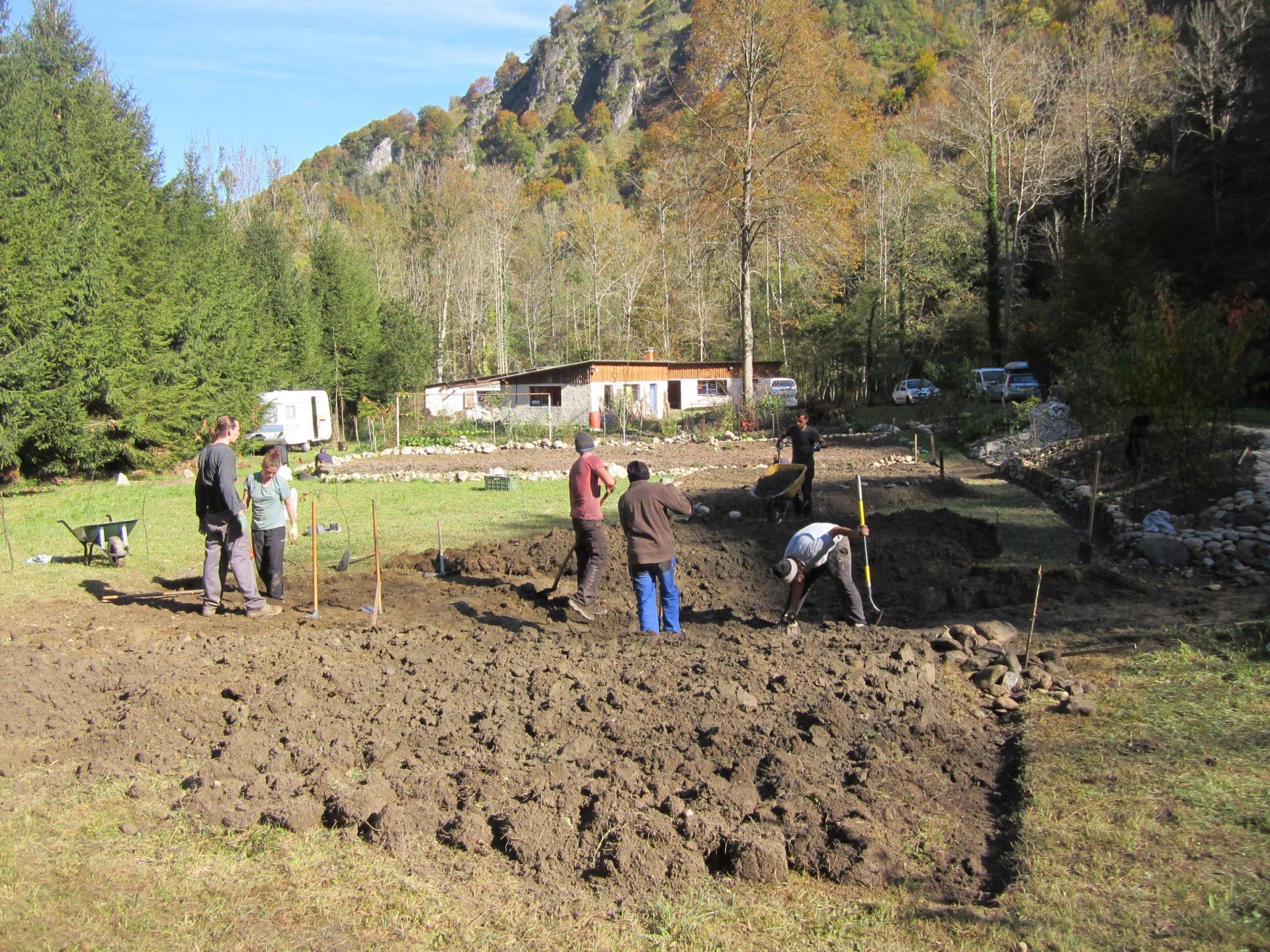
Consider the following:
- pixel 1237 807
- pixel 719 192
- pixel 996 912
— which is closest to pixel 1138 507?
pixel 1237 807

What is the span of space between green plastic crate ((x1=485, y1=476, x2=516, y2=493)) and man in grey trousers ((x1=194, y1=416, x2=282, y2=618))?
33.2ft

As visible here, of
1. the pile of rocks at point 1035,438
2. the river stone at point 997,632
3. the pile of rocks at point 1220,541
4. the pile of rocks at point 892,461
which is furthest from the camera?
the pile of rocks at point 892,461

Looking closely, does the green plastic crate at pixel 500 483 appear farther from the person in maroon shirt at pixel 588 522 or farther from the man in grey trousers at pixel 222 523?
the person in maroon shirt at pixel 588 522

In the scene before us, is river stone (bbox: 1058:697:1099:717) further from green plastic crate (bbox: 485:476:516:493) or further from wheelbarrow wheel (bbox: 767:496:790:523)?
green plastic crate (bbox: 485:476:516:493)

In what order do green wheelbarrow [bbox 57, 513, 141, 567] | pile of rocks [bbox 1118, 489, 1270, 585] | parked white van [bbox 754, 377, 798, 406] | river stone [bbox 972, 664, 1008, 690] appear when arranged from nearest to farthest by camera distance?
1. river stone [bbox 972, 664, 1008, 690]
2. pile of rocks [bbox 1118, 489, 1270, 585]
3. green wheelbarrow [bbox 57, 513, 141, 567]
4. parked white van [bbox 754, 377, 798, 406]

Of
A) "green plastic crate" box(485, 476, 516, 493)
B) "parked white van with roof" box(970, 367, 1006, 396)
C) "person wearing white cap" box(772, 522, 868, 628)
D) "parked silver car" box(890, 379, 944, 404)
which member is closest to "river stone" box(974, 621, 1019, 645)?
"person wearing white cap" box(772, 522, 868, 628)

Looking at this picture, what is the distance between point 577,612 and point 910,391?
3630 cm

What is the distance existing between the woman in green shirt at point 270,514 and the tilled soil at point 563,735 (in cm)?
72

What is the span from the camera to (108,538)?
11.8m

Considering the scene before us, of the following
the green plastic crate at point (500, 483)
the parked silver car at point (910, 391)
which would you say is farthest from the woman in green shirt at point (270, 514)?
the parked silver car at point (910, 391)

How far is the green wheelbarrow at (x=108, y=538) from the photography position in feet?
37.4

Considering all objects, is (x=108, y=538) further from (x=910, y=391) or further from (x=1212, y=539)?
(x=910, y=391)

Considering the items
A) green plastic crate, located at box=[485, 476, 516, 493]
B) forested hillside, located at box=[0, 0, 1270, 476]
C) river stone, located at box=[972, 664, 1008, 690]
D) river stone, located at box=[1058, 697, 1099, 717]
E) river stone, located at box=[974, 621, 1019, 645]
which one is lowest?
river stone, located at box=[1058, 697, 1099, 717]

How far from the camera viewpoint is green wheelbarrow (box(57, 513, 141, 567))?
11406mm
